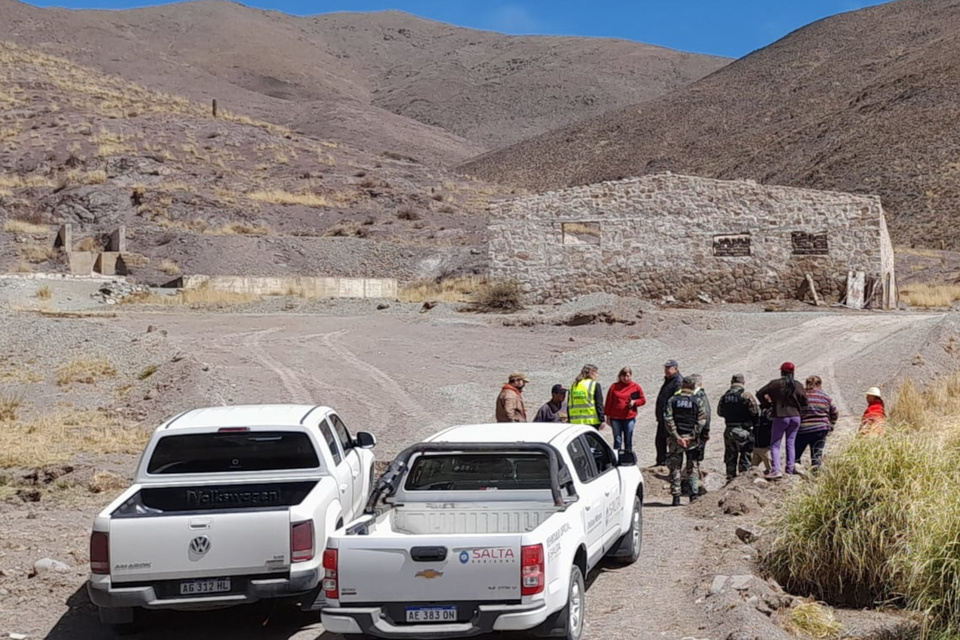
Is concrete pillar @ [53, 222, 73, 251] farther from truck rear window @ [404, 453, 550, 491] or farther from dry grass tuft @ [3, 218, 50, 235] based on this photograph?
truck rear window @ [404, 453, 550, 491]

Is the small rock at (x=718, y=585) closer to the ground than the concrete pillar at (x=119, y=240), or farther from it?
closer to the ground

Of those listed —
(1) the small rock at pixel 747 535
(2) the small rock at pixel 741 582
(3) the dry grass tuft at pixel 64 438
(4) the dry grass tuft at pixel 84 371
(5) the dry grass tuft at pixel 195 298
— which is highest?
(5) the dry grass tuft at pixel 195 298

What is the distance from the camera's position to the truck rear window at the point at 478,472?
8.56m

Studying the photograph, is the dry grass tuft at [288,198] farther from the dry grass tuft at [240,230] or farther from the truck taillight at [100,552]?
the truck taillight at [100,552]

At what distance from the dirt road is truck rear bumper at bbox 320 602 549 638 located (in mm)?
2568

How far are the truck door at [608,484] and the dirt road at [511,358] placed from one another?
54cm

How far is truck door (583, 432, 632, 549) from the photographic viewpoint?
905 cm

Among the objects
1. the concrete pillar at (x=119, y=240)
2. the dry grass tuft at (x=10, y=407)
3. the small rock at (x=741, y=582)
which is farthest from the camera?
the concrete pillar at (x=119, y=240)

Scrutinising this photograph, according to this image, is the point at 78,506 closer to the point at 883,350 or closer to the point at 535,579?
the point at 535,579

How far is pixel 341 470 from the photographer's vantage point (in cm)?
940

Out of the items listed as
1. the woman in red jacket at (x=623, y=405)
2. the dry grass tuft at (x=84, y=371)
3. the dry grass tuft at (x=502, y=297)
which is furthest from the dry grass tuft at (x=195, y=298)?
the woman in red jacket at (x=623, y=405)

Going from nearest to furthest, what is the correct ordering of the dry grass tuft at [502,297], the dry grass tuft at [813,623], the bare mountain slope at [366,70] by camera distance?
the dry grass tuft at [813,623]
the dry grass tuft at [502,297]
the bare mountain slope at [366,70]

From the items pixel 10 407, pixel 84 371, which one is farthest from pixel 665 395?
pixel 84 371

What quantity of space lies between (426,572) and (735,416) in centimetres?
702
